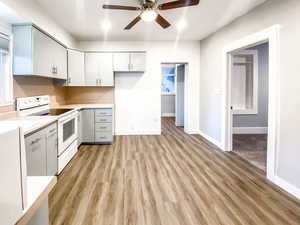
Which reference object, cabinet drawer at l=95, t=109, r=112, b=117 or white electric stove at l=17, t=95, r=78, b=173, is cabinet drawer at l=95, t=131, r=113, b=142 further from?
white electric stove at l=17, t=95, r=78, b=173

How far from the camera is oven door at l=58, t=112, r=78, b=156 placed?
10.4 feet

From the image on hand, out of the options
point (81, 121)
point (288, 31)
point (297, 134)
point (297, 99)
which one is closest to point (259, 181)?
point (297, 134)

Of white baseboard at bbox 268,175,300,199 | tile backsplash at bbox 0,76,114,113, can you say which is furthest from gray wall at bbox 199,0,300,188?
tile backsplash at bbox 0,76,114,113

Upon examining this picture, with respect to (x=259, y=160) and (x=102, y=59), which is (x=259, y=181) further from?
(x=102, y=59)

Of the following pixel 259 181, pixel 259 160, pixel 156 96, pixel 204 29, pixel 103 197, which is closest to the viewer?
pixel 103 197

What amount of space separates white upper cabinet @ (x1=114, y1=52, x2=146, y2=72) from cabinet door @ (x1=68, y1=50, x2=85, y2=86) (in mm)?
850

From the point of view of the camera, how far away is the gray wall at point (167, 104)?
9453mm

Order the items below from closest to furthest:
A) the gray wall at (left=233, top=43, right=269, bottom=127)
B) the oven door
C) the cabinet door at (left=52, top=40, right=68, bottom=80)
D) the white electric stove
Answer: the white electric stove
the oven door
the cabinet door at (left=52, top=40, right=68, bottom=80)
the gray wall at (left=233, top=43, right=269, bottom=127)

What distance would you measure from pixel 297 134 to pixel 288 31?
4.28 ft

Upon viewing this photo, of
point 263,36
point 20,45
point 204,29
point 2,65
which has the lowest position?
point 2,65

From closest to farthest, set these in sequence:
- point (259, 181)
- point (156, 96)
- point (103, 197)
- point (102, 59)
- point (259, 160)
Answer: point (103, 197), point (259, 181), point (259, 160), point (102, 59), point (156, 96)

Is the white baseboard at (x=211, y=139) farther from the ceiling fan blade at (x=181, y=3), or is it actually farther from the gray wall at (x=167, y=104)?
the gray wall at (x=167, y=104)

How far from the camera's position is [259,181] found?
2.90m

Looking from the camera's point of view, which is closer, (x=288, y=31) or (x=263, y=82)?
(x=288, y=31)
